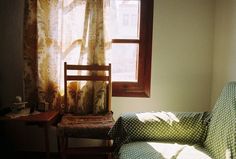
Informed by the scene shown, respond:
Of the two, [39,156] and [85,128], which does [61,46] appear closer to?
[85,128]

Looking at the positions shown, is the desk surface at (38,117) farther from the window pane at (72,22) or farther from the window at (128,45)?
the window pane at (72,22)

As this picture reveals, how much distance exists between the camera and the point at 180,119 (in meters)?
2.12

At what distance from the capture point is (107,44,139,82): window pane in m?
2.80

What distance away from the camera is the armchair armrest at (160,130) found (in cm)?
207

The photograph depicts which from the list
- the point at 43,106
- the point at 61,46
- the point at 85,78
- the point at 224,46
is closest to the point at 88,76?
the point at 85,78

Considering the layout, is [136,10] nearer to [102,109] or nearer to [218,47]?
[218,47]

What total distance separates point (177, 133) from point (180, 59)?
92 cm

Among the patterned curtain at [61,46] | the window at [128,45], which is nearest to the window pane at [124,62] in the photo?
the window at [128,45]

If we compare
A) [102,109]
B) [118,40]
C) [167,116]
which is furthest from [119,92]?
[167,116]

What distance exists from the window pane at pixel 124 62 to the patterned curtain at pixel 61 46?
0.81 feet

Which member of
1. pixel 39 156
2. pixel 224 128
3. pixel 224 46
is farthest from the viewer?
pixel 39 156

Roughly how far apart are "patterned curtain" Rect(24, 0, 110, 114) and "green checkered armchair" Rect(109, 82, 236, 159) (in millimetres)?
605

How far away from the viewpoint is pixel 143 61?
2.78 meters

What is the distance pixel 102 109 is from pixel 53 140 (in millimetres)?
666
